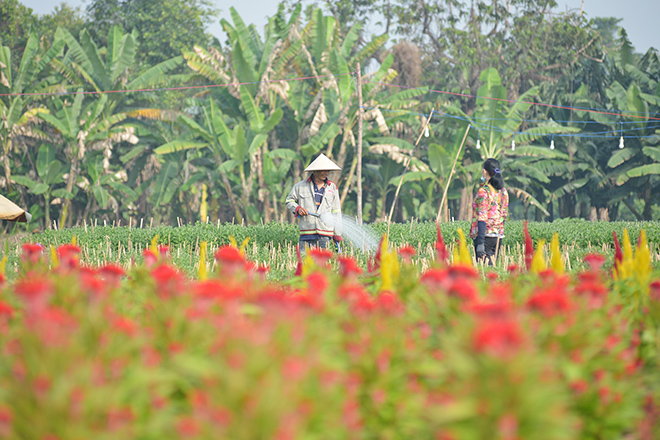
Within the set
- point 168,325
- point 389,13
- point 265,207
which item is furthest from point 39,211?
point 168,325

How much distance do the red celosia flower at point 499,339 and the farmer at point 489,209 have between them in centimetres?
573

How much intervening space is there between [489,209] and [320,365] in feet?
18.9

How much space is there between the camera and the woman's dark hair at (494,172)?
6.94 meters

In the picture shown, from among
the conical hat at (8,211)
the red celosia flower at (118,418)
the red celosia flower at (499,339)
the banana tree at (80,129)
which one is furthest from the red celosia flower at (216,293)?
the banana tree at (80,129)

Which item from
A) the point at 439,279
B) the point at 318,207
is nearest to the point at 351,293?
the point at 439,279

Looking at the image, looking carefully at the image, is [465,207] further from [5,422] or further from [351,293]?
[5,422]

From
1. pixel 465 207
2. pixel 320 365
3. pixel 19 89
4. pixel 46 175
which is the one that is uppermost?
pixel 19 89

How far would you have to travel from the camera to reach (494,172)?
274 inches

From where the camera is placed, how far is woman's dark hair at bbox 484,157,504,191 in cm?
694

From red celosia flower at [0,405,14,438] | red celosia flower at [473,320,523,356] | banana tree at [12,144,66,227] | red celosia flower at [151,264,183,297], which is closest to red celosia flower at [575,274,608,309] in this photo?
red celosia flower at [473,320,523,356]

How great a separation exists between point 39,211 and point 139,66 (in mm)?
8664

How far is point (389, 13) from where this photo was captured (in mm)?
25672

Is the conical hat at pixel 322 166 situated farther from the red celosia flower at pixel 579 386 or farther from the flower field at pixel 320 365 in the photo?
the red celosia flower at pixel 579 386

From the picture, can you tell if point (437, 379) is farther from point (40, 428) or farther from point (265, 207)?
point (265, 207)
